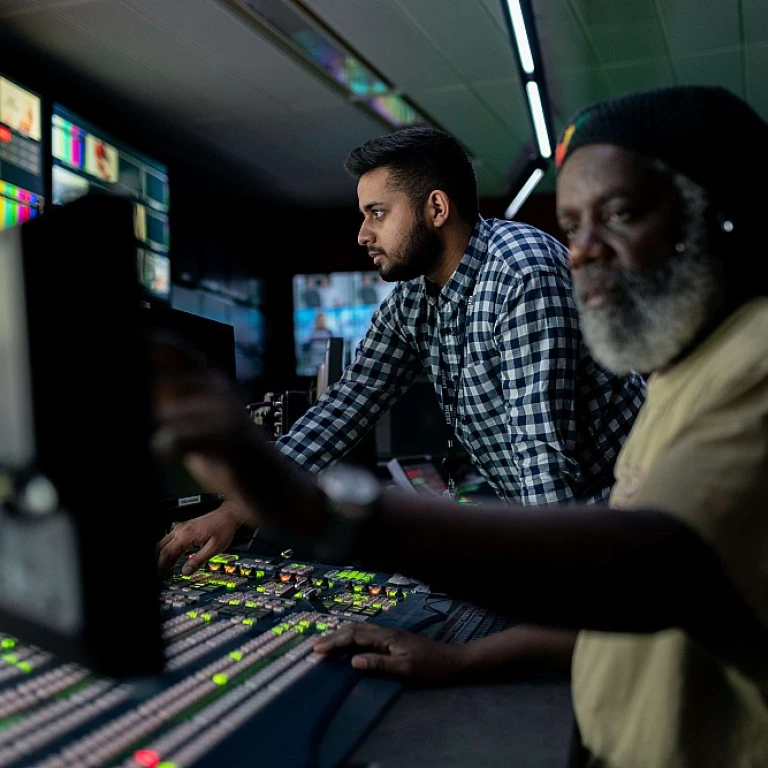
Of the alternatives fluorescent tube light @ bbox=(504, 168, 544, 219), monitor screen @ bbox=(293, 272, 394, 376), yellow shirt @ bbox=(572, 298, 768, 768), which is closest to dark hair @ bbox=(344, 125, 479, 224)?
yellow shirt @ bbox=(572, 298, 768, 768)

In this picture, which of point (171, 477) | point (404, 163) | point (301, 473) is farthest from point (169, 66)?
point (301, 473)

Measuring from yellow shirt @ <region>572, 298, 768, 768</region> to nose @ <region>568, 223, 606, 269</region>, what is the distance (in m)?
0.12

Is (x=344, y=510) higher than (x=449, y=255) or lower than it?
lower

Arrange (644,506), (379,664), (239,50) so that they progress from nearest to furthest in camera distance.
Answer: (644,506) < (379,664) < (239,50)

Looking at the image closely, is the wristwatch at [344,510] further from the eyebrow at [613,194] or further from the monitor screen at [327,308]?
the monitor screen at [327,308]

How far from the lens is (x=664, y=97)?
0.68m

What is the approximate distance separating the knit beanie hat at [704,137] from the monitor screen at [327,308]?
18.6ft

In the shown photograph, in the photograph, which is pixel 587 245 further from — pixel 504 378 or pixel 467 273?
pixel 467 273

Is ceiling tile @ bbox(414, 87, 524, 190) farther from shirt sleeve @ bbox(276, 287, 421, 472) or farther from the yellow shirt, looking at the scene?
the yellow shirt

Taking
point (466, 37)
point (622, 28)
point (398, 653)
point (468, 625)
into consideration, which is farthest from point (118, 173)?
point (398, 653)

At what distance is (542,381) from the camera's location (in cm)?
126

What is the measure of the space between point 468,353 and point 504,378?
0.62 feet

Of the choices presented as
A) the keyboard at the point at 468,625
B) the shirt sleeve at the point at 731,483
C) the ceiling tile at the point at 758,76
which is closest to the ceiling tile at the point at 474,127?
the ceiling tile at the point at 758,76

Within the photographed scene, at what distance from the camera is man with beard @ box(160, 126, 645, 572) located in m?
1.25
